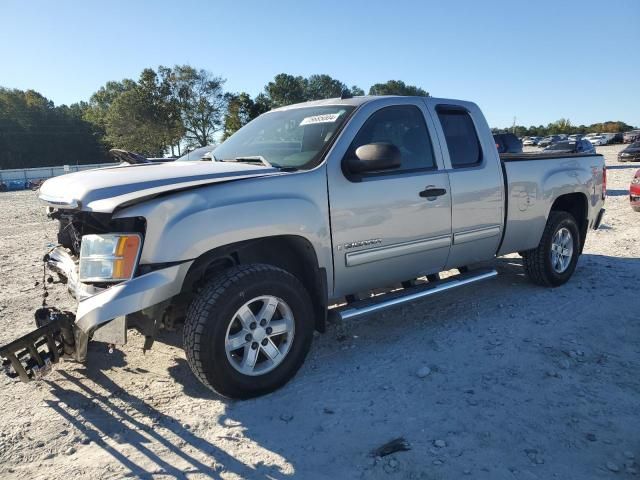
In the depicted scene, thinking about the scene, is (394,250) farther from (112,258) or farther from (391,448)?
(112,258)

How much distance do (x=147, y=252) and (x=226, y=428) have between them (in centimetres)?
112

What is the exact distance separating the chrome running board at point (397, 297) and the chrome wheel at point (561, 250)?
3.81 feet

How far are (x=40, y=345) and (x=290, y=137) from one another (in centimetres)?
228

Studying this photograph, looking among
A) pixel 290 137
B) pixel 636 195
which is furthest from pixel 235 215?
pixel 636 195

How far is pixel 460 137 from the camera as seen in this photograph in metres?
4.38

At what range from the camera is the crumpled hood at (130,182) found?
8.91 feet

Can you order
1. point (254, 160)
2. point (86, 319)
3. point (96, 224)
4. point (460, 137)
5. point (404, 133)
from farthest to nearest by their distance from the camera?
point (460, 137), point (404, 133), point (254, 160), point (96, 224), point (86, 319)

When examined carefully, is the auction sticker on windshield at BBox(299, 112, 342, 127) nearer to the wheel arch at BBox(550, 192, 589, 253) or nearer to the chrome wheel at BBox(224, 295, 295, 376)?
the chrome wheel at BBox(224, 295, 295, 376)

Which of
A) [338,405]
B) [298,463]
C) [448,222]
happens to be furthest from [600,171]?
[298,463]

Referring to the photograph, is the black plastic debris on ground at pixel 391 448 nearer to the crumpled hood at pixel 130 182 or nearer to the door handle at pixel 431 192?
the crumpled hood at pixel 130 182

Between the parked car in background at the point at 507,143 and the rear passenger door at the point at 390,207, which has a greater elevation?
the parked car in background at the point at 507,143

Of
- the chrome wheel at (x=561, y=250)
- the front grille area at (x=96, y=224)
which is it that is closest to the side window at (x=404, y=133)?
the front grille area at (x=96, y=224)

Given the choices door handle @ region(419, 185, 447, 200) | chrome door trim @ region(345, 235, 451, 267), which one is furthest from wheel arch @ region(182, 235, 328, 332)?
door handle @ region(419, 185, 447, 200)

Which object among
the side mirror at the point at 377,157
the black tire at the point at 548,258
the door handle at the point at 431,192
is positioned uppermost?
the side mirror at the point at 377,157
